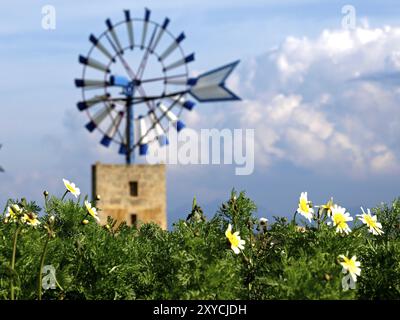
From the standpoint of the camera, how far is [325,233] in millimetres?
3500

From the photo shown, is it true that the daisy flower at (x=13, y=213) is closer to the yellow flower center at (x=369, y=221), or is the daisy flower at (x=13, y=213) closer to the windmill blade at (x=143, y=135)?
the yellow flower center at (x=369, y=221)

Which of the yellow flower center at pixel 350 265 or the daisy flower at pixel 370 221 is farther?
the daisy flower at pixel 370 221

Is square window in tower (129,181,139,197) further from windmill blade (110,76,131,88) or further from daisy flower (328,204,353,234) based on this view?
daisy flower (328,204,353,234)

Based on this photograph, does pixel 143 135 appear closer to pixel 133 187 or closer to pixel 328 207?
pixel 133 187

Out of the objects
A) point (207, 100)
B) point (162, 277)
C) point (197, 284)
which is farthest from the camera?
point (207, 100)

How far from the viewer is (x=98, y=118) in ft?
123

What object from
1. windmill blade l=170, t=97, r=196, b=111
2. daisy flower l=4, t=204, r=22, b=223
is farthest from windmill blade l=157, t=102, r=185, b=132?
daisy flower l=4, t=204, r=22, b=223

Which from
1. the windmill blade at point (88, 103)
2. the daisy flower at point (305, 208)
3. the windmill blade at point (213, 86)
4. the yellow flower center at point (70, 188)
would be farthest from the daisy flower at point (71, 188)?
the windmill blade at point (88, 103)

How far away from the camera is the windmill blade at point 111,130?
37.7 metres

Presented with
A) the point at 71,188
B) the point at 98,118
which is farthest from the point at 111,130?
the point at 71,188

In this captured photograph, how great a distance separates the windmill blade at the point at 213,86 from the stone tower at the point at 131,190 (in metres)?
3.73
